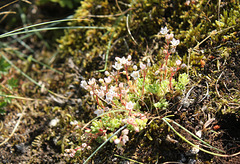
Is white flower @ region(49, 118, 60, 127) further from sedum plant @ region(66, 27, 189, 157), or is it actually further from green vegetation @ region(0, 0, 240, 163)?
sedum plant @ region(66, 27, 189, 157)

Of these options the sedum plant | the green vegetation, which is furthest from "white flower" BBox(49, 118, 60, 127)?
the sedum plant

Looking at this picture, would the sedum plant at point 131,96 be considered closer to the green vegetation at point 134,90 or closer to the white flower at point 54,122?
the green vegetation at point 134,90

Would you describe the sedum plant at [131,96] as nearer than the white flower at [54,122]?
Yes

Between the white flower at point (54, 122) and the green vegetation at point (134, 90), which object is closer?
the green vegetation at point (134, 90)

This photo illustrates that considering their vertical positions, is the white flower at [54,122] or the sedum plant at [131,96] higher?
the sedum plant at [131,96]

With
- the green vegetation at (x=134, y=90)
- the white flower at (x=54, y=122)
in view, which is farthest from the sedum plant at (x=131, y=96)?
the white flower at (x=54, y=122)

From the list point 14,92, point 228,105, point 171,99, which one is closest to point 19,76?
point 14,92

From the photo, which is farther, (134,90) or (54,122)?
(54,122)

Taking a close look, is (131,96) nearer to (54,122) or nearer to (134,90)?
(134,90)

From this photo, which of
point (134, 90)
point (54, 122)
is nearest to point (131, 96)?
point (134, 90)

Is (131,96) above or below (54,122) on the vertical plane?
above

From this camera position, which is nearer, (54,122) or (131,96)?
(131,96)
